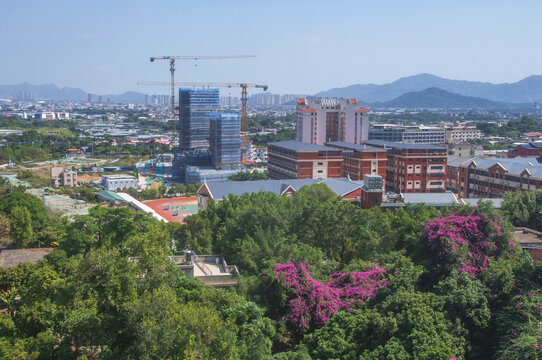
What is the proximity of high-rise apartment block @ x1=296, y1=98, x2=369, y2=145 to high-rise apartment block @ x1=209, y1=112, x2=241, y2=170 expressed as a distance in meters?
5.89

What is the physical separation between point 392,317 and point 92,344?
5208mm

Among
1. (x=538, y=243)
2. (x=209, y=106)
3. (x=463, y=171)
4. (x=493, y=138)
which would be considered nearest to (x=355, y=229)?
(x=538, y=243)

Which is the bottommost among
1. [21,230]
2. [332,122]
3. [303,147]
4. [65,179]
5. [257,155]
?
[65,179]

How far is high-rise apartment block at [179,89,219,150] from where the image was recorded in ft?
169

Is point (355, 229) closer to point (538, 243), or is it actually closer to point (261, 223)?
point (261, 223)

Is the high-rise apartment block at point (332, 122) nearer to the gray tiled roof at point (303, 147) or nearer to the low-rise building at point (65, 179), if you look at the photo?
the gray tiled roof at point (303, 147)

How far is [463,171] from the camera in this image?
1378 inches

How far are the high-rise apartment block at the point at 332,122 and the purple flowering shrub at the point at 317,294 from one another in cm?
3282

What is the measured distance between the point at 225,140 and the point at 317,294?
125 feet

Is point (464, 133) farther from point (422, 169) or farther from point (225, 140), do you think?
point (422, 169)

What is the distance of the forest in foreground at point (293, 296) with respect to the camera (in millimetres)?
8977

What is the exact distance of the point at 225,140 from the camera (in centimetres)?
4875

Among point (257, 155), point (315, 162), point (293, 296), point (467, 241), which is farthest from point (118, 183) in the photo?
point (467, 241)

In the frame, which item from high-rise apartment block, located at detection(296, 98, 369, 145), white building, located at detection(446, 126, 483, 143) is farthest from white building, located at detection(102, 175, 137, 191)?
white building, located at detection(446, 126, 483, 143)
